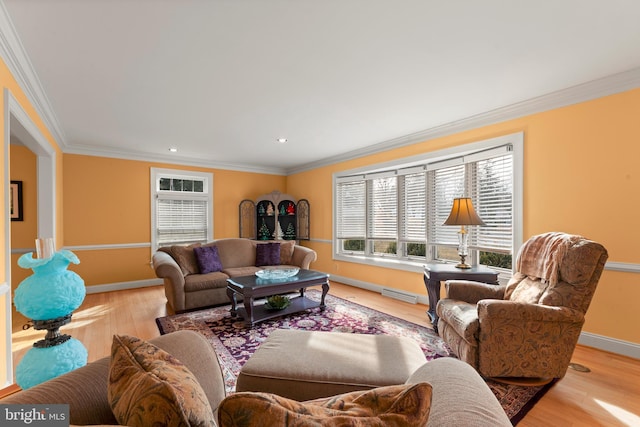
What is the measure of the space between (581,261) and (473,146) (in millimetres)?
1963

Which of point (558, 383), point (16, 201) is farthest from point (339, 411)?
point (16, 201)

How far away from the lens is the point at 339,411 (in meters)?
0.62

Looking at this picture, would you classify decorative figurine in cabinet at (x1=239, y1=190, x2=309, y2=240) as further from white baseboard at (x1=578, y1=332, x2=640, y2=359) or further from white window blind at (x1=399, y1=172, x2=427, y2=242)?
white baseboard at (x1=578, y1=332, x2=640, y2=359)

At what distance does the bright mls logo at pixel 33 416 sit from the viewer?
0.69 meters

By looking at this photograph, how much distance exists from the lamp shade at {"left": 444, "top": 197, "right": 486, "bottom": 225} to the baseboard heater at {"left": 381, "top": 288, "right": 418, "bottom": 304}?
59.7 inches

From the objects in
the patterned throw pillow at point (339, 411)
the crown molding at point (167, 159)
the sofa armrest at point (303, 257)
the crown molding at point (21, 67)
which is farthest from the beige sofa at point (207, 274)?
the patterned throw pillow at point (339, 411)

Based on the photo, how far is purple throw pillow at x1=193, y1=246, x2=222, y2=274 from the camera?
4.33m

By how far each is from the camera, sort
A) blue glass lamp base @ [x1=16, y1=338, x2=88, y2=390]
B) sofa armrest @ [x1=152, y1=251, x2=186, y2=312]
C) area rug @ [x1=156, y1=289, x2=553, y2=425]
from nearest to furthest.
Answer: blue glass lamp base @ [x1=16, y1=338, x2=88, y2=390] → area rug @ [x1=156, y1=289, x2=553, y2=425] → sofa armrest @ [x1=152, y1=251, x2=186, y2=312]

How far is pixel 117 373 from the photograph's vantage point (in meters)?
0.75

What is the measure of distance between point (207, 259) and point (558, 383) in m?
4.19

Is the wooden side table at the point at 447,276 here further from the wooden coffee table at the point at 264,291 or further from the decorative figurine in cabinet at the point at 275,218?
the decorative figurine in cabinet at the point at 275,218

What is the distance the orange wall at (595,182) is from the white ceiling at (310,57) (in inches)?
13.0

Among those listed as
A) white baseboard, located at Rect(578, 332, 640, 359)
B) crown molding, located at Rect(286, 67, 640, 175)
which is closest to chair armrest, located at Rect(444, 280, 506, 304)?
white baseboard, located at Rect(578, 332, 640, 359)

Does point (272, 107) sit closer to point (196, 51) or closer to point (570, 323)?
point (196, 51)
